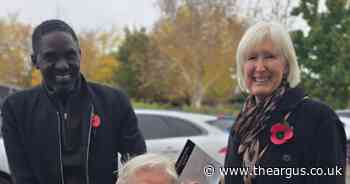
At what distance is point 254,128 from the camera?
2.19 m

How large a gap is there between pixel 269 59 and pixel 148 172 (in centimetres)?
70

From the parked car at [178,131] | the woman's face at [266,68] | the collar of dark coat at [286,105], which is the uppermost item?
the woman's face at [266,68]

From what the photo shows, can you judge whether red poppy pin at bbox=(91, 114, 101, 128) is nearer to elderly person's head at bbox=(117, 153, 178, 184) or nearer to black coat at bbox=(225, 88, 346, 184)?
Result: elderly person's head at bbox=(117, 153, 178, 184)

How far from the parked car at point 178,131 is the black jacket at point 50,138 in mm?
4559

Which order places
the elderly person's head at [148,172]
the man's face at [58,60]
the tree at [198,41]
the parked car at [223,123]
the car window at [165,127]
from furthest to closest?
the tree at [198,41] → the parked car at [223,123] → the car window at [165,127] → the man's face at [58,60] → the elderly person's head at [148,172]

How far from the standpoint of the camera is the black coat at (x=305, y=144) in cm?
203

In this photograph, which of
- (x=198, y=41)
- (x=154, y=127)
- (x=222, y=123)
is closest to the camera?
(x=154, y=127)

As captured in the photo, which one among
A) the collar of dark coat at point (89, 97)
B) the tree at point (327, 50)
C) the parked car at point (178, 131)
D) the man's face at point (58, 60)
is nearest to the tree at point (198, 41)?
the tree at point (327, 50)

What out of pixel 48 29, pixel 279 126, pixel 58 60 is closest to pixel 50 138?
pixel 58 60

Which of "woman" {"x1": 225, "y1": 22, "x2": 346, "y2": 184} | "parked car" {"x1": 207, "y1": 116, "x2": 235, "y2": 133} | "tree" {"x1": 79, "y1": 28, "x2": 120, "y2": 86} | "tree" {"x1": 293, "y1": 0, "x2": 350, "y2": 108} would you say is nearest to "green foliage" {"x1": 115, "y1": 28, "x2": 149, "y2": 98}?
"tree" {"x1": 79, "y1": 28, "x2": 120, "y2": 86}

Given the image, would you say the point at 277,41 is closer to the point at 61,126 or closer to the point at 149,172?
the point at 149,172

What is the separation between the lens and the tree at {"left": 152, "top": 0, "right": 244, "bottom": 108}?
104 ft

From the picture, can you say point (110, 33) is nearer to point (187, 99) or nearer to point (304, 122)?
point (187, 99)

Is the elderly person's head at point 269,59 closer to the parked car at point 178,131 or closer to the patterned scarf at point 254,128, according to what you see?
the patterned scarf at point 254,128
